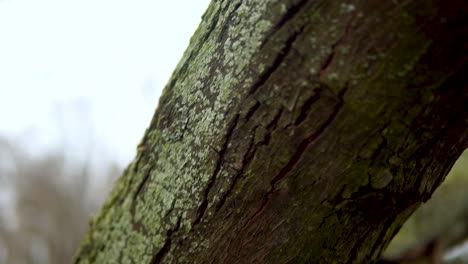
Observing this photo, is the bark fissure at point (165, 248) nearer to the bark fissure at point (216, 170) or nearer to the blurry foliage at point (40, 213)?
the bark fissure at point (216, 170)

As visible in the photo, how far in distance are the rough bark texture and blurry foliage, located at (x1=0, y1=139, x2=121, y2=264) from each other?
455cm

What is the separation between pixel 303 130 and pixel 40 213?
5.02 m

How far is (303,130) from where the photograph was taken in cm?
45

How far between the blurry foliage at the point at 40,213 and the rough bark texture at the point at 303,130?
4551 millimetres

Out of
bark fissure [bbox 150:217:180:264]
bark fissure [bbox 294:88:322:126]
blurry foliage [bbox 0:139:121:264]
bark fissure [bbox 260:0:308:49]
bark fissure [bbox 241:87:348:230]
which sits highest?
blurry foliage [bbox 0:139:121:264]

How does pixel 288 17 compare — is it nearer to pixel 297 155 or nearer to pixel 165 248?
pixel 297 155

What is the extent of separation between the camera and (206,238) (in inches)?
22.3

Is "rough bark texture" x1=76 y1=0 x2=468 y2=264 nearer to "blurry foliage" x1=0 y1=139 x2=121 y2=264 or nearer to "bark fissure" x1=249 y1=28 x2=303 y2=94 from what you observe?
"bark fissure" x1=249 y1=28 x2=303 y2=94

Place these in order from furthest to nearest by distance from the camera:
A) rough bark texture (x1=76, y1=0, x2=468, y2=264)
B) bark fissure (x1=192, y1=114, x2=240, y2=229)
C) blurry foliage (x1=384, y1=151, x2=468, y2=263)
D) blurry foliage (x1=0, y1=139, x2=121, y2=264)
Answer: blurry foliage (x1=0, y1=139, x2=121, y2=264), blurry foliage (x1=384, y1=151, x2=468, y2=263), bark fissure (x1=192, y1=114, x2=240, y2=229), rough bark texture (x1=76, y1=0, x2=468, y2=264)

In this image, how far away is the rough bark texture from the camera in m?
0.38

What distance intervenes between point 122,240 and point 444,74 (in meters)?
0.59

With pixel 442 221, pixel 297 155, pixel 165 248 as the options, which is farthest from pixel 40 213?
pixel 297 155

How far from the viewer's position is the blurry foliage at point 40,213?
4695mm

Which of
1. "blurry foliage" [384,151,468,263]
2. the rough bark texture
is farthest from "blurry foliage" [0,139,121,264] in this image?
the rough bark texture
